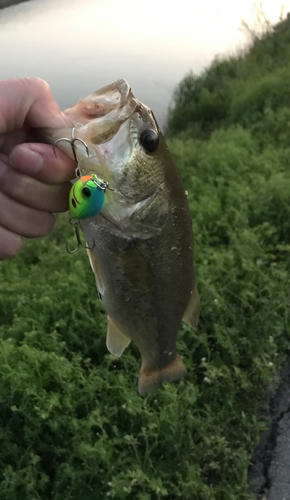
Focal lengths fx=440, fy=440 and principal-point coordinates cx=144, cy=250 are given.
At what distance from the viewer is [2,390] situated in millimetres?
2520

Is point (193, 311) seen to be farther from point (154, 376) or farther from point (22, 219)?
point (22, 219)

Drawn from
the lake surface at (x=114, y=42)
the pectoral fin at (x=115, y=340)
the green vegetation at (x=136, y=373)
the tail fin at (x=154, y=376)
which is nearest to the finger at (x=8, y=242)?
the pectoral fin at (x=115, y=340)

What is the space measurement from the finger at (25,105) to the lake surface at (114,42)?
22.3 feet

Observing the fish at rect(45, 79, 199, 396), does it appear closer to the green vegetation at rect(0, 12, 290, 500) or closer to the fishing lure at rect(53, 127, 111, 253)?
the fishing lure at rect(53, 127, 111, 253)

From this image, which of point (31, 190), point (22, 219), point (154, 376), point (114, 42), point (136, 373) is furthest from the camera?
point (114, 42)

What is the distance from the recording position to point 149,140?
1.39 metres

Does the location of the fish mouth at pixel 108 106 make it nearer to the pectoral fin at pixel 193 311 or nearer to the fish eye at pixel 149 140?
the fish eye at pixel 149 140

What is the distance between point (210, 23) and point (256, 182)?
10196 mm

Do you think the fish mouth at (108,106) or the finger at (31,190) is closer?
the fish mouth at (108,106)

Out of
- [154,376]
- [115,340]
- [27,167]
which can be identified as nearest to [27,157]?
[27,167]

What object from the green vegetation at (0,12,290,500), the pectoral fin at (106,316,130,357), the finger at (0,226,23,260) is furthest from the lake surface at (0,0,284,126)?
the pectoral fin at (106,316,130,357)

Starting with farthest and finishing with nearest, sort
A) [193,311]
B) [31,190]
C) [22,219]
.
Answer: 1. [193,311]
2. [22,219]
3. [31,190]

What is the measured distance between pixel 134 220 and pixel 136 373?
149 cm

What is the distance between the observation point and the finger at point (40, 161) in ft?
4.48
